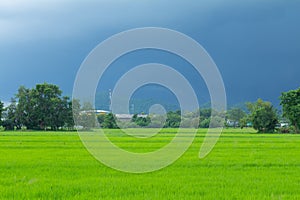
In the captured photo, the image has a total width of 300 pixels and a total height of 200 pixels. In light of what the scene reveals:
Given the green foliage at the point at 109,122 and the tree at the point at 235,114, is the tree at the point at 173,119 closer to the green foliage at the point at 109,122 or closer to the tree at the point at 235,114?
the green foliage at the point at 109,122

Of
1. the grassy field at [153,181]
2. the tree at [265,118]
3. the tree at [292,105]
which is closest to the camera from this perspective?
the grassy field at [153,181]

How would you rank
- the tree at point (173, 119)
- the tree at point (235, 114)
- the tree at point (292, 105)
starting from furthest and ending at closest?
the tree at point (235, 114) → the tree at point (173, 119) → the tree at point (292, 105)

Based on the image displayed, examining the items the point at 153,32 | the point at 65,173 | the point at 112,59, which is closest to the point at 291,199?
the point at 65,173

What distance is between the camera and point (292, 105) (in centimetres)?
4697

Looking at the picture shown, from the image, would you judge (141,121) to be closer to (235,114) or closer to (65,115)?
(65,115)

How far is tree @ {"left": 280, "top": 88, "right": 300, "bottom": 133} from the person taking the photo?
45.6 metres

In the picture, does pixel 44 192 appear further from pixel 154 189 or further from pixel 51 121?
pixel 51 121

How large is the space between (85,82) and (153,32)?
3.20m

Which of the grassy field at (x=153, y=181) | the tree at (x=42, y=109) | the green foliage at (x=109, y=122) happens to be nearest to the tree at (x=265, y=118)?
the green foliage at (x=109, y=122)

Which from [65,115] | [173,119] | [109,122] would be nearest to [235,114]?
[173,119]

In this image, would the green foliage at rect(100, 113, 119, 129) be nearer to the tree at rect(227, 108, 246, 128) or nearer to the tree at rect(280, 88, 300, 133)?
the tree at rect(280, 88, 300, 133)

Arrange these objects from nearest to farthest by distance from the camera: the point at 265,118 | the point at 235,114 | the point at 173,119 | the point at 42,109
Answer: the point at 265,118 < the point at 42,109 < the point at 173,119 < the point at 235,114

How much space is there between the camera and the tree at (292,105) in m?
45.6

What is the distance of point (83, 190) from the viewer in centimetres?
694
